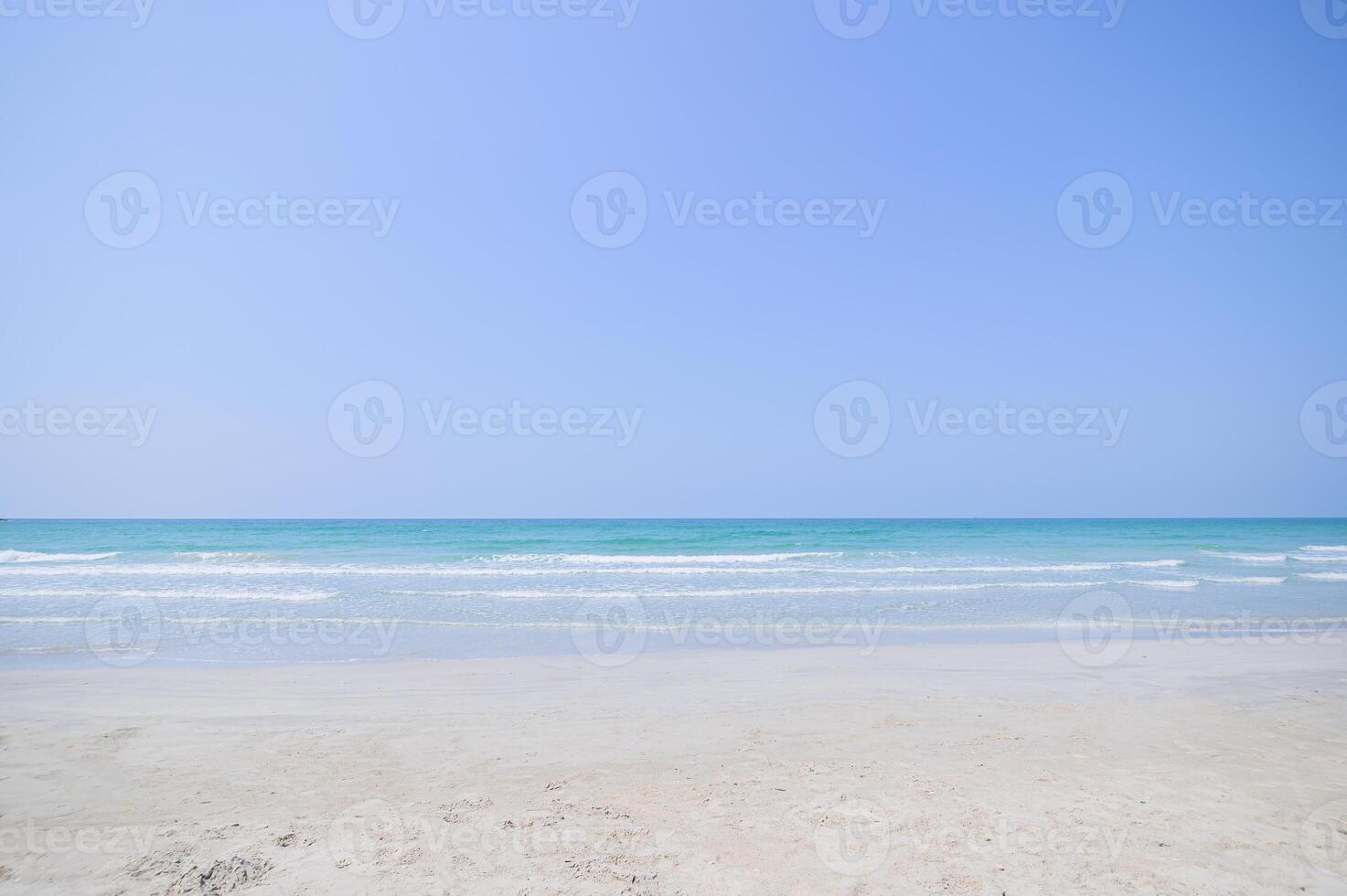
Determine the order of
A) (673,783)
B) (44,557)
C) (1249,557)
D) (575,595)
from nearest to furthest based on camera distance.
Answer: (673,783)
(575,595)
(44,557)
(1249,557)

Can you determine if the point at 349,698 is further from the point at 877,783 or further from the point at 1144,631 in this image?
the point at 1144,631

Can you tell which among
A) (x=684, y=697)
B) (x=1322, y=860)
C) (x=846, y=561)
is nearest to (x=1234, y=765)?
(x=1322, y=860)
